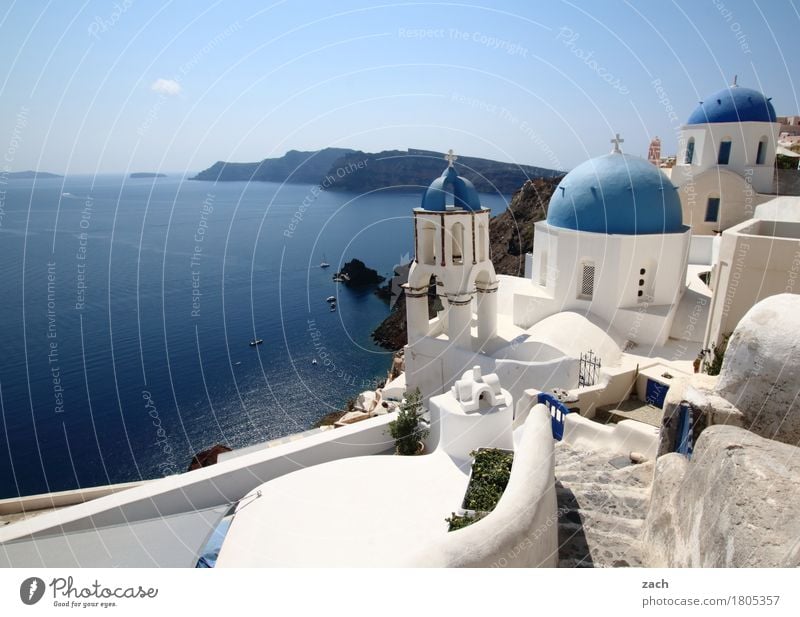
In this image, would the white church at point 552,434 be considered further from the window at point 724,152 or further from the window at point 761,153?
the window at point 761,153

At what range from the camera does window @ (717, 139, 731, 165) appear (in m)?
20.6

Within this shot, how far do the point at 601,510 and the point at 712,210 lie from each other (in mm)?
20203

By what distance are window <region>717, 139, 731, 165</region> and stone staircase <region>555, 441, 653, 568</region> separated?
19.6 meters

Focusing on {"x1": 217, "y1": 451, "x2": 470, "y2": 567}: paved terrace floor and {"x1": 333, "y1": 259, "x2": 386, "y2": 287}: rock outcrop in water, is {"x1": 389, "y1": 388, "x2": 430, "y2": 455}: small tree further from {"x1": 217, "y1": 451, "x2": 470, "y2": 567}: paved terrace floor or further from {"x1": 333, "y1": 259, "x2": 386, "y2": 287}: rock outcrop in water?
{"x1": 333, "y1": 259, "x2": 386, "y2": 287}: rock outcrop in water

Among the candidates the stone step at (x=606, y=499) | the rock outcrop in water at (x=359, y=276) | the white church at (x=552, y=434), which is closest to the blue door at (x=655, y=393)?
the white church at (x=552, y=434)

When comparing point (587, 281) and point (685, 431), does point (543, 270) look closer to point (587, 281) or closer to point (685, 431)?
point (587, 281)

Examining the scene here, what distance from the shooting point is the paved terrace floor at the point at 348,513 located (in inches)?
241

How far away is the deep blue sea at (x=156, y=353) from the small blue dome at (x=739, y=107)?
14952 millimetres

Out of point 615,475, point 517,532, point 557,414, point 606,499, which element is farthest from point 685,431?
point 557,414

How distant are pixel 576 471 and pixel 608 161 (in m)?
11.4

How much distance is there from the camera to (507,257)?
165ft

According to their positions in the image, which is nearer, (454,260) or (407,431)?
(407,431)

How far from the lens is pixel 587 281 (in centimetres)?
1527

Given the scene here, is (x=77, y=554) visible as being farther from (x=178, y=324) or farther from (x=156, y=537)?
(x=178, y=324)
